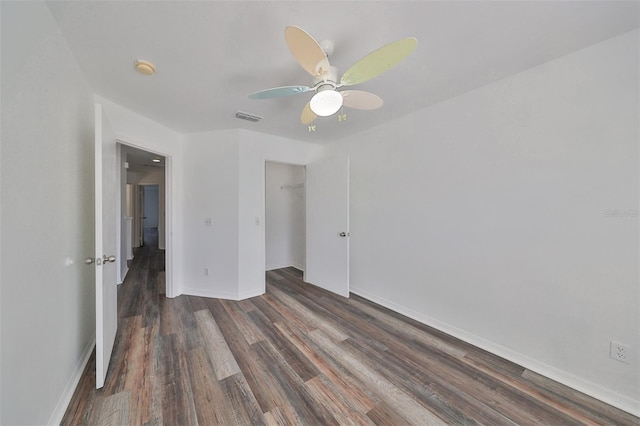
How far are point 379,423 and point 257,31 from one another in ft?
7.95

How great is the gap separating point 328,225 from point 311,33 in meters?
2.40

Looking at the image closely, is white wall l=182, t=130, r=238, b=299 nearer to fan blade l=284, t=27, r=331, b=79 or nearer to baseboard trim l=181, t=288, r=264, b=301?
baseboard trim l=181, t=288, r=264, b=301

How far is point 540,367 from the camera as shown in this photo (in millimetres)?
1730

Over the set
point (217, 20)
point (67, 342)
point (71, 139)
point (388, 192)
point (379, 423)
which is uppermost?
point (217, 20)

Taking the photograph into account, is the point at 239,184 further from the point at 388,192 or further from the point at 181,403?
the point at 181,403

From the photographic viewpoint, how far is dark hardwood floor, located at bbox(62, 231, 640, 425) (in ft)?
4.54

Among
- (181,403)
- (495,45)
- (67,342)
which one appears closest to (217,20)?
(495,45)

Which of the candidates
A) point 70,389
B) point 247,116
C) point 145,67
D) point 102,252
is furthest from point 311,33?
point 70,389

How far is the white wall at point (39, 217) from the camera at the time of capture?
0.93m

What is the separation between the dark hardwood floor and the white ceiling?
228 cm

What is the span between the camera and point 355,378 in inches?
66.0

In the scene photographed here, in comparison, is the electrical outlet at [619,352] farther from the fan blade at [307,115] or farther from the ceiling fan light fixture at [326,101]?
the fan blade at [307,115]

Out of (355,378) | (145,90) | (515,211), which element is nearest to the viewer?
(355,378)

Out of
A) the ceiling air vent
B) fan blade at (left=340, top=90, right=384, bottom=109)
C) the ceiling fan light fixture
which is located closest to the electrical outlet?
fan blade at (left=340, top=90, right=384, bottom=109)
